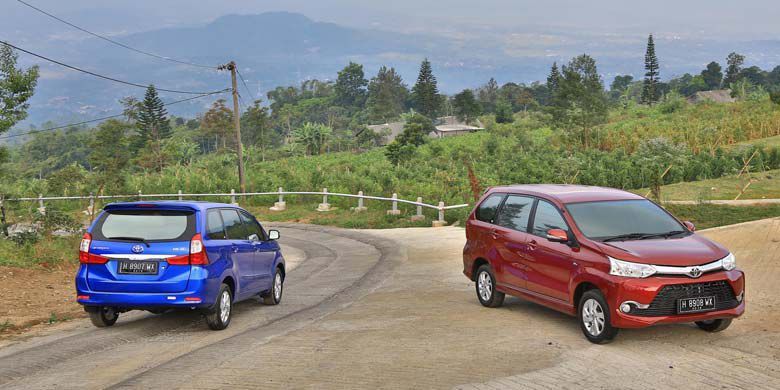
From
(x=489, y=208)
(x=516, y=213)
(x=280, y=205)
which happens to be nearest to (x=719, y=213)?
(x=489, y=208)

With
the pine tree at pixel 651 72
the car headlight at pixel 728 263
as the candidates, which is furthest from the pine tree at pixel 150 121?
the car headlight at pixel 728 263

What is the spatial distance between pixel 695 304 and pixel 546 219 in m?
2.30

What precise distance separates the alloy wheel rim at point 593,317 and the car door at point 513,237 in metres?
1.44

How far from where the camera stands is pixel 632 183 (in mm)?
34219

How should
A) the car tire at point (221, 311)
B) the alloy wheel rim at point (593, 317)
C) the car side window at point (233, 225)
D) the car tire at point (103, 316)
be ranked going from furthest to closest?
the car side window at point (233, 225) → the car tire at point (103, 316) → the car tire at point (221, 311) → the alloy wheel rim at point (593, 317)

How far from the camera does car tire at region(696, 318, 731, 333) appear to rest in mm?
9055

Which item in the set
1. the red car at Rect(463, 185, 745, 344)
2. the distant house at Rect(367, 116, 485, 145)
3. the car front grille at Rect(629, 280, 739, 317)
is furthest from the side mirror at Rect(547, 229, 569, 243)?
the distant house at Rect(367, 116, 485, 145)

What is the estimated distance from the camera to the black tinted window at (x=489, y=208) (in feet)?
37.9

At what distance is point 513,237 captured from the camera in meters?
10.8

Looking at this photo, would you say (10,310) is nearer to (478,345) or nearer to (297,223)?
(478,345)

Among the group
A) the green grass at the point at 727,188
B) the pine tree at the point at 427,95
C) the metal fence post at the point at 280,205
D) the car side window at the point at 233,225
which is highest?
the pine tree at the point at 427,95

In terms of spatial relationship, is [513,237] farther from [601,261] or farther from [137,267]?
[137,267]

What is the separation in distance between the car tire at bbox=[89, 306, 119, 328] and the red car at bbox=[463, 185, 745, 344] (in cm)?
521

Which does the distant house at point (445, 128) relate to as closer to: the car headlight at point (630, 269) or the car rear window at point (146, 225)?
the car rear window at point (146, 225)
